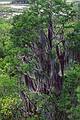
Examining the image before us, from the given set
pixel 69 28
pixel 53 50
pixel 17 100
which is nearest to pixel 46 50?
pixel 53 50

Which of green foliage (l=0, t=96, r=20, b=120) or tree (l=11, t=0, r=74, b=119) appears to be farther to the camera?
green foliage (l=0, t=96, r=20, b=120)

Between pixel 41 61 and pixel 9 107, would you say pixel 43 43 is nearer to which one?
pixel 41 61

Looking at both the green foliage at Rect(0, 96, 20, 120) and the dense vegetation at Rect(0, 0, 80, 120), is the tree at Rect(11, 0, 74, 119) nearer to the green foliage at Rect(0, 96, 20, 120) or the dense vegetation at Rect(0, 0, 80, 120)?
the dense vegetation at Rect(0, 0, 80, 120)

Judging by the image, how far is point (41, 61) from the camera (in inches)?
778

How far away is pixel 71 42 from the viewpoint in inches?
751

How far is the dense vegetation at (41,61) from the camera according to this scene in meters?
18.8

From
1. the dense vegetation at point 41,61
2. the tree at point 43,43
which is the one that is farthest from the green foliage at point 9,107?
the tree at point 43,43

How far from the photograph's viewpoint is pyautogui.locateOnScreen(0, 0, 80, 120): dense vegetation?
18.8m

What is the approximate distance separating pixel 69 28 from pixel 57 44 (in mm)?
1038

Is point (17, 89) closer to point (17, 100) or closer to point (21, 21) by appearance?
point (17, 100)

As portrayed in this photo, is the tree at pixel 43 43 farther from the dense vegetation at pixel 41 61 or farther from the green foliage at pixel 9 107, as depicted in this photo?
the green foliage at pixel 9 107

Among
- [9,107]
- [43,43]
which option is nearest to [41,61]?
[43,43]

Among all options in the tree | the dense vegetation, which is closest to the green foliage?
the dense vegetation

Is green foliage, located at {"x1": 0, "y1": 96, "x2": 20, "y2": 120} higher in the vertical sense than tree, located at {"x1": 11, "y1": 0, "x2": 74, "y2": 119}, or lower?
lower
